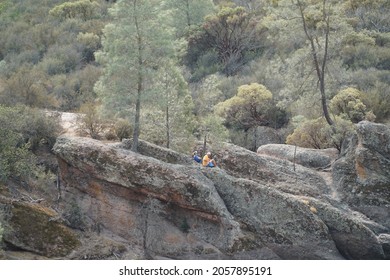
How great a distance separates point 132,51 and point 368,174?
8.94m

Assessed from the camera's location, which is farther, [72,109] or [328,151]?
[72,109]

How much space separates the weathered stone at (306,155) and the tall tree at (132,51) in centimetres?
Answer: 669

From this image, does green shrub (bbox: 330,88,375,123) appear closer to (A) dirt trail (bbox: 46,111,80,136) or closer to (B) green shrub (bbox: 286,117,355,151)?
(B) green shrub (bbox: 286,117,355,151)

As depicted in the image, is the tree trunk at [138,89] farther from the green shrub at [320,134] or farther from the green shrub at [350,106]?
the green shrub at [350,106]

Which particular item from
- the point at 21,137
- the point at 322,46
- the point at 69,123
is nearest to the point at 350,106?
the point at 322,46

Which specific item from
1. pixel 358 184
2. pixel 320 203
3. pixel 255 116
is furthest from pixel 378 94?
pixel 320 203

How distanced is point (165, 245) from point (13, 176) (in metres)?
5.56

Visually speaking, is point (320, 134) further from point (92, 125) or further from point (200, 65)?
→ point (200, 65)

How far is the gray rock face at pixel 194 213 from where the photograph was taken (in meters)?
15.9

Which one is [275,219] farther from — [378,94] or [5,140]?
[378,94]

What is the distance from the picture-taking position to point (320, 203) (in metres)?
17.2

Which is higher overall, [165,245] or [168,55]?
[168,55]

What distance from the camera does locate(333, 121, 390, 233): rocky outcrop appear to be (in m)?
19.0

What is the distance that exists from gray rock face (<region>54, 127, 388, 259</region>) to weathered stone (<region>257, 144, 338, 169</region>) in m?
4.35
